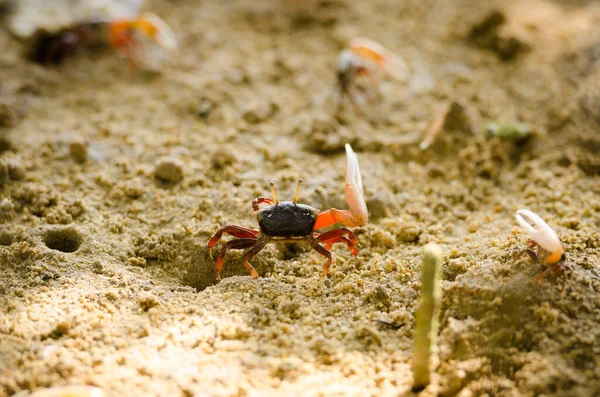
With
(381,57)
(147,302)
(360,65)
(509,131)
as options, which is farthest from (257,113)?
(147,302)


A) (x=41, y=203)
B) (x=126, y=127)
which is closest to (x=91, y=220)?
(x=41, y=203)

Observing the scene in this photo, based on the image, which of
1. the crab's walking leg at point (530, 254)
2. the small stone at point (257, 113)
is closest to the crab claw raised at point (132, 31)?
the small stone at point (257, 113)

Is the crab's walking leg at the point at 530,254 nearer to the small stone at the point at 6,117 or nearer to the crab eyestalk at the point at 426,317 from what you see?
the crab eyestalk at the point at 426,317

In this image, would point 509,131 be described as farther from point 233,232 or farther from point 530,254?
point 233,232

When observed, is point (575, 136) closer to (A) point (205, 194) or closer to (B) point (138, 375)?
(A) point (205, 194)

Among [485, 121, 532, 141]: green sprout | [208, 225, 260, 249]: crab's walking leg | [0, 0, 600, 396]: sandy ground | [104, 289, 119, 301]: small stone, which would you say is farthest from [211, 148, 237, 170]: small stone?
[485, 121, 532, 141]: green sprout
